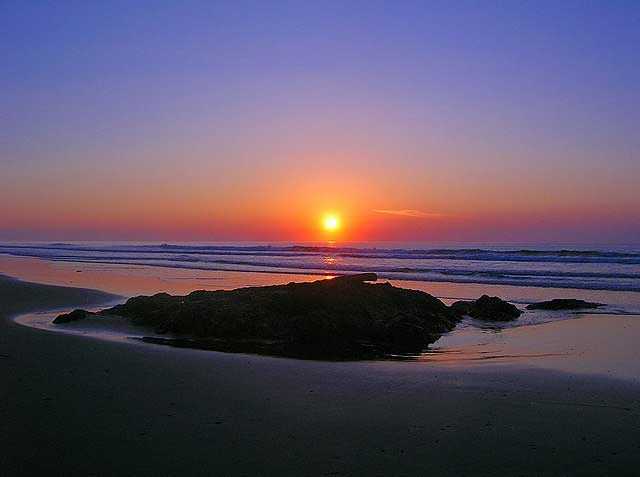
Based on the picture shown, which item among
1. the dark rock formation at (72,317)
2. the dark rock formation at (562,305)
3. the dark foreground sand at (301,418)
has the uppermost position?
the dark rock formation at (562,305)

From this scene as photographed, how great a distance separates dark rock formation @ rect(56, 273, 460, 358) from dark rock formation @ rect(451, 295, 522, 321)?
4.49ft

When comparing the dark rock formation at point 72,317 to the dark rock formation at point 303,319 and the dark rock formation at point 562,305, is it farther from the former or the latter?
the dark rock formation at point 562,305

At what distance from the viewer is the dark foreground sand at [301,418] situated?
4.12 m

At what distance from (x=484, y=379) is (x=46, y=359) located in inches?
217

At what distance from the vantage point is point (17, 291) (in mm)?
16469

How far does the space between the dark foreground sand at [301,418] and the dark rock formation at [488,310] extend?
490 centimetres

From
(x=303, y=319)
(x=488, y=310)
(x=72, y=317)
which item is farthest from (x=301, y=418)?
(x=488, y=310)

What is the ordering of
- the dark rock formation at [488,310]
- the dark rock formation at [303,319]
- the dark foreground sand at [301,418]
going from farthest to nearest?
the dark rock formation at [488,310] → the dark rock formation at [303,319] → the dark foreground sand at [301,418]

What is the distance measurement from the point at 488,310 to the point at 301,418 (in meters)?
7.99

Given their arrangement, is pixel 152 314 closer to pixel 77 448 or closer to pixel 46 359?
pixel 46 359

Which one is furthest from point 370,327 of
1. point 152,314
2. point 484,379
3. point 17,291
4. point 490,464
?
point 17,291

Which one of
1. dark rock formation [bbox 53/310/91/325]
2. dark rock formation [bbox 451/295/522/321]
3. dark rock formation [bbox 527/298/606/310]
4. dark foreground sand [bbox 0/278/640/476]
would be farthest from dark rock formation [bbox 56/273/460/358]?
dark rock formation [bbox 527/298/606/310]

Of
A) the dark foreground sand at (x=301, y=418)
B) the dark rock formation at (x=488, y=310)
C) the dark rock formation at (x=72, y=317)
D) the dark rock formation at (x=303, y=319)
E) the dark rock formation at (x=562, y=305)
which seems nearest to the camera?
the dark foreground sand at (x=301, y=418)

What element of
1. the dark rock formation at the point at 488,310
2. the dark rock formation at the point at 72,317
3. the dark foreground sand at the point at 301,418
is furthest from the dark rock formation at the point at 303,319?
the dark foreground sand at the point at 301,418
